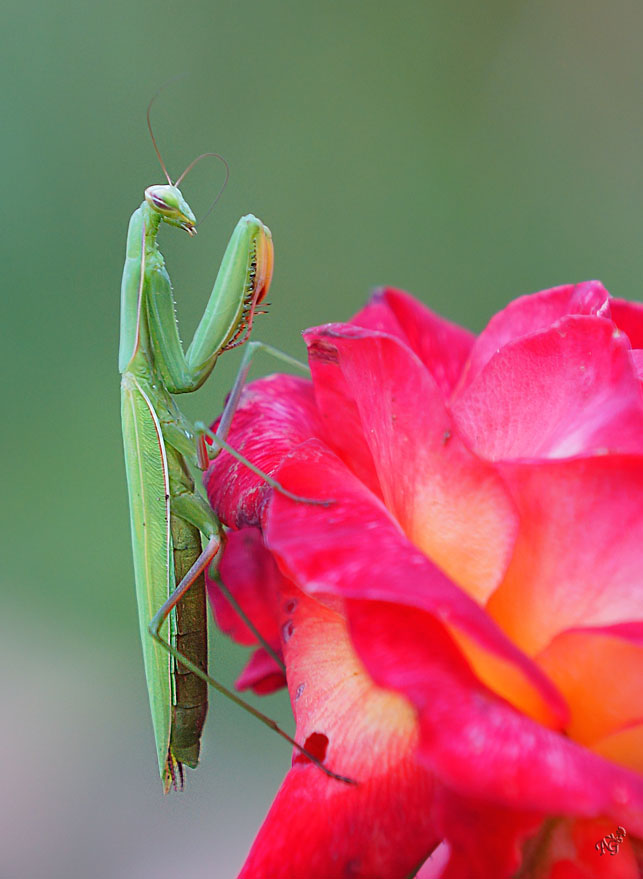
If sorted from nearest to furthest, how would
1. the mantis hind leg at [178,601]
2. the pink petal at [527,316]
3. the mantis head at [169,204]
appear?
1. the pink petal at [527,316]
2. the mantis hind leg at [178,601]
3. the mantis head at [169,204]

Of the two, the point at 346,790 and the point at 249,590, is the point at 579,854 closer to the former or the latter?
the point at 346,790

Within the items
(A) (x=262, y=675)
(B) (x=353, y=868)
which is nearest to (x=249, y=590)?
(A) (x=262, y=675)

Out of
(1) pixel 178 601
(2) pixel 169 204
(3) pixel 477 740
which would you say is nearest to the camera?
(3) pixel 477 740

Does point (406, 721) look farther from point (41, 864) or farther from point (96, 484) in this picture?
point (96, 484)

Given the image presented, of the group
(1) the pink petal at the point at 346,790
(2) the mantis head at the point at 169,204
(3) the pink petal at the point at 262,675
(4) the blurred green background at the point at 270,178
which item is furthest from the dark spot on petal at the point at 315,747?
(4) the blurred green background at the point at 270,178

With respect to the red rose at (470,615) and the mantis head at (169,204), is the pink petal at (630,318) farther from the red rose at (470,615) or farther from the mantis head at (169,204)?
the mantis head at (169,204)

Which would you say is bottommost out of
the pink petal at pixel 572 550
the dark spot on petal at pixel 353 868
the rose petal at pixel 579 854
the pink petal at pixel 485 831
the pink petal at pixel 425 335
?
the dark spot on petal at pixel 353 868

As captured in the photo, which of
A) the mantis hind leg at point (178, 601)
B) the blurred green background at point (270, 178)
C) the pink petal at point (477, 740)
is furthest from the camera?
the blurred green background at point (270, 178)

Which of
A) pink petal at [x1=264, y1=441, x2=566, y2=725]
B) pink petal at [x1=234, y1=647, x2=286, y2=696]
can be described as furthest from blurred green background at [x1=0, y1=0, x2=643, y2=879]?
pink petal at [x1=264, y1=441, x2=566, y2=725]
